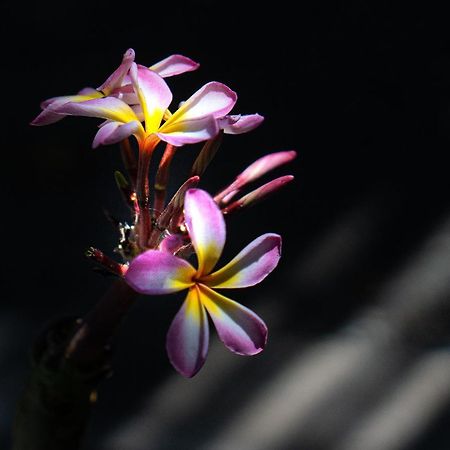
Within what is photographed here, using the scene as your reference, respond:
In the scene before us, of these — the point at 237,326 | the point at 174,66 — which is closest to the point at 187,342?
the point at 237,326

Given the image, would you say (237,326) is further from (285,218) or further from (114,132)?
(285,218)

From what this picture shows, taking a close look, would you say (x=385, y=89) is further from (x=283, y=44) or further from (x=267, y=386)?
(x=267, y=386)

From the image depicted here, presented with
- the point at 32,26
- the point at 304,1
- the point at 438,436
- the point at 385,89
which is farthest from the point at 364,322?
the point at 32,26

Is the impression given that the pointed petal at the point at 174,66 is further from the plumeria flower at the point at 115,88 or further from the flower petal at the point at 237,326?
the flower petal at the point at 237,326

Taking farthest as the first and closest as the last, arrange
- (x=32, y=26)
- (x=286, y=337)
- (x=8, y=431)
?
(x=32, y=26) < (x=286, y=337) < (x=8, y=431)

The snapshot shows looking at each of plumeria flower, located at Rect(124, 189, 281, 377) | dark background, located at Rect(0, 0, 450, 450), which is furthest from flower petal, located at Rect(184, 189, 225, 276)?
dark background, located at Rect(0, 0, 450, 450)

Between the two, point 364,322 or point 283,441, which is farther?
point 364,322

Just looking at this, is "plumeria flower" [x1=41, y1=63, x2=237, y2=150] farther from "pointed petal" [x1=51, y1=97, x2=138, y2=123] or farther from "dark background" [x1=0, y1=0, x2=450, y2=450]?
"dark background" [x1=0, y1=0, x2=450, y2=450]
